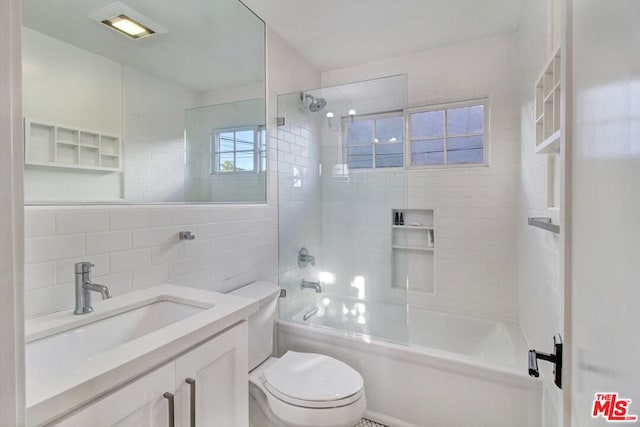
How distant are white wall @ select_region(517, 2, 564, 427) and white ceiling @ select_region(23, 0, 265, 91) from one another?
1.78 metres

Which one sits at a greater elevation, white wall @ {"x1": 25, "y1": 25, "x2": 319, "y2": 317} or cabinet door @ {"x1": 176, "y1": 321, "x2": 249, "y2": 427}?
white wall @ {"x1": 25, "y1": 25, "x2": 319, "y2": 317}

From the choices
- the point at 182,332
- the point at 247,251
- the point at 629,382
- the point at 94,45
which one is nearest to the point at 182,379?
the point at 182,332

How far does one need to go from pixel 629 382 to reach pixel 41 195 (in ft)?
4.97

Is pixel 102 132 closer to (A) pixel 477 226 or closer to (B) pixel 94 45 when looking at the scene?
(B) pixel 94 45

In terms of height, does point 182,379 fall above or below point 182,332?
below

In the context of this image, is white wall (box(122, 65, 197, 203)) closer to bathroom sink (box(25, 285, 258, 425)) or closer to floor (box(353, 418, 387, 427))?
bathroom sink (box(25, 285, 258, 425))

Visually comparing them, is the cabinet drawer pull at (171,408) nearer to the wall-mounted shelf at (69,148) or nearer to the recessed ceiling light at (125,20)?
the wall-mounted shelf at (69,148)

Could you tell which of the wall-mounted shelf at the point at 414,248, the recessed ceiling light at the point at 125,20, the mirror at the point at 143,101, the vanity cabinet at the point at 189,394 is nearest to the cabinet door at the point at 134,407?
the vanity cabinet at the point at 189,394

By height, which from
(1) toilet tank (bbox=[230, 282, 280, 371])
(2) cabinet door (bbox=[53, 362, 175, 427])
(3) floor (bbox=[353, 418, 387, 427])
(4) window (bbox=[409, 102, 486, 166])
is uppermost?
(4) window (bbox=[409, 102, 486, 166])

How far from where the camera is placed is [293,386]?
1491 millimetres

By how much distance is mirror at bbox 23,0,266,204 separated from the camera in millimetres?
1088

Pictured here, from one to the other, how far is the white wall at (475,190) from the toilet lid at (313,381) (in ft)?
4.02

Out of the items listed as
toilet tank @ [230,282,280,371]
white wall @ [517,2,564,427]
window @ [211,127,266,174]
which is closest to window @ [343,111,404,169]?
window @ [211,127,266,174]

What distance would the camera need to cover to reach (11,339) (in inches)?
13.4
